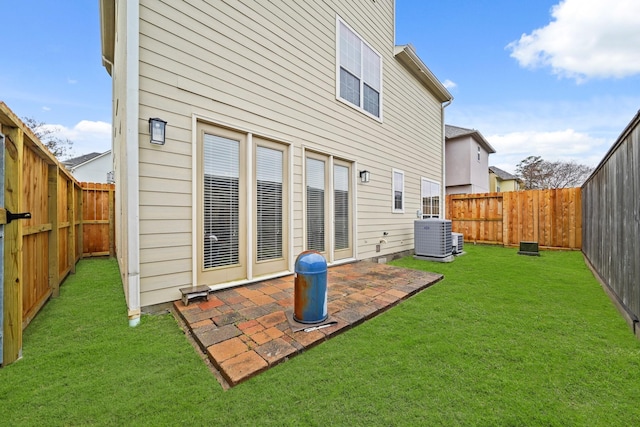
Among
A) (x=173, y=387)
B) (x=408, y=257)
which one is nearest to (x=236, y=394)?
(x=173, y=387)

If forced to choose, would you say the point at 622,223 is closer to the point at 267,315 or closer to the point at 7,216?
the point at 267,315

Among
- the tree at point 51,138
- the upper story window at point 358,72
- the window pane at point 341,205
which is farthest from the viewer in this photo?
the tree at point 51,138

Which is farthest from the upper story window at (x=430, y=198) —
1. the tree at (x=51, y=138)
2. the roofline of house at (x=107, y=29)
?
the tree at (x=51, y=138)

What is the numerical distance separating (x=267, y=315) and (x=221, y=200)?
1.72m

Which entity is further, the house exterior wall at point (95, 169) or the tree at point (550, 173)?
the tree at point (550, 173)

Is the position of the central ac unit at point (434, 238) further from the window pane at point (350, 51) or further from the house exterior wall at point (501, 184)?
the house exterior wall at point (501, 184)

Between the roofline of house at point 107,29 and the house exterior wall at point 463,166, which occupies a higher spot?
the roofline of house at point 107,29

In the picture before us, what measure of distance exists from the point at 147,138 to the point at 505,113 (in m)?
18.7

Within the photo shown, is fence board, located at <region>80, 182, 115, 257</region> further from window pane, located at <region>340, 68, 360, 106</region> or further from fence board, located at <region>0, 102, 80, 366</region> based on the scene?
window pane, located at <region>340, 68, 360, 106</region>

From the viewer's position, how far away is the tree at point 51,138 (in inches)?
681

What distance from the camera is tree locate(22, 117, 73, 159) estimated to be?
56.7 ft

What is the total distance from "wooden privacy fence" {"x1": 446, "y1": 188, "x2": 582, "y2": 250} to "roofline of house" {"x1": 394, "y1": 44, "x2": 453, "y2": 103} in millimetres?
4021

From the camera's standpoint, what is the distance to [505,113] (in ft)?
50.1

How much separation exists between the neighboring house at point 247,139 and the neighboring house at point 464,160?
967 centimetres
